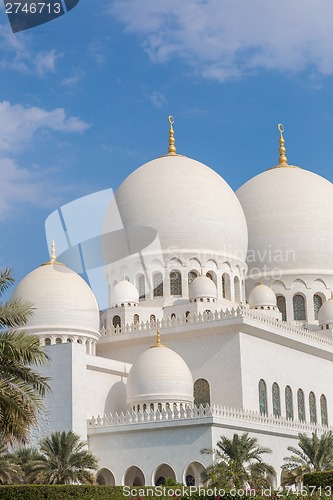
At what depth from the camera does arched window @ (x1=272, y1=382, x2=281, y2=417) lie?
1406 inches

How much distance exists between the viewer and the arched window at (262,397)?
3482 centimetres

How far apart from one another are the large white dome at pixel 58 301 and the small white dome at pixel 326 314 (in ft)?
37.1

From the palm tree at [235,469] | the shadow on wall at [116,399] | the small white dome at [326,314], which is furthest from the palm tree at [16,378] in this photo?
the small white dome at [326,314]

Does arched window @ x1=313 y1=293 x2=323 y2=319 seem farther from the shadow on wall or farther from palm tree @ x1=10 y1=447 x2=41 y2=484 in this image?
palm tree @ x1=10 y1=447 x2=41 y2=484

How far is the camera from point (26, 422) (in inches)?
703

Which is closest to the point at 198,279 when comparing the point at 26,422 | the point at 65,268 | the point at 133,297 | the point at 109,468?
the point at 133,297

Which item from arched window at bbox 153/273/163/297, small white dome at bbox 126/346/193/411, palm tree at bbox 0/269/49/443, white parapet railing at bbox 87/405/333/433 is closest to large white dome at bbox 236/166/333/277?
arched window at bbox 153/273/163/297

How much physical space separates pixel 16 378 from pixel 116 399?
656 inches

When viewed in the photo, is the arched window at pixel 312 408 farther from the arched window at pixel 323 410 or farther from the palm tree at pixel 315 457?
the palm tree at pixel 315 457

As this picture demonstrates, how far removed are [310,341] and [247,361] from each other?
475 centimetres

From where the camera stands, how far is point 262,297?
4044cm

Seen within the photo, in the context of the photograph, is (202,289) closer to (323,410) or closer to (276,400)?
(276,400)

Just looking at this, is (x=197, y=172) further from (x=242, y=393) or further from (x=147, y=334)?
(x=242, y=393)

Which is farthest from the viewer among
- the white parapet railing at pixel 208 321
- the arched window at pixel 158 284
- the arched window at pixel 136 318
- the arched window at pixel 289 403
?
the arched window at pixel 158 284
